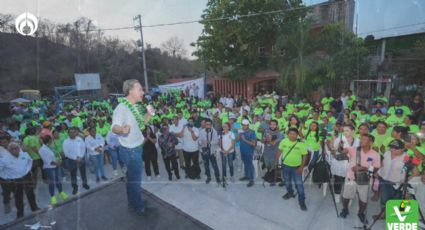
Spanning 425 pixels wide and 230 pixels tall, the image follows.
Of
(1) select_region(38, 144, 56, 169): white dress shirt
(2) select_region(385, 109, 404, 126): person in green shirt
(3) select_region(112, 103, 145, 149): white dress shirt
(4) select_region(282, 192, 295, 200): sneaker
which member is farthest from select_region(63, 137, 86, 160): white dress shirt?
(2) select_region(385, 109, 404, 126): person in green shirt

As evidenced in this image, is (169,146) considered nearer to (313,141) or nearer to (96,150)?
(96,150)

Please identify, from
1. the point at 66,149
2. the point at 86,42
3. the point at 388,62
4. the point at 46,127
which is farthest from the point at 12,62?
the point at 388,62

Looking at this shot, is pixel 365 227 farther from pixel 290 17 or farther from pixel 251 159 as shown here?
pixel 290 17

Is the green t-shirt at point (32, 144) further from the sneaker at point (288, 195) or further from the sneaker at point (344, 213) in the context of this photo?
the sneaker at point (344, 213)

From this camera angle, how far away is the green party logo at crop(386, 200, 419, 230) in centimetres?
304

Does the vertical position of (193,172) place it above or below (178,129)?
below

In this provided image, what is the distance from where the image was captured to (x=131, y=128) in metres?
2.79

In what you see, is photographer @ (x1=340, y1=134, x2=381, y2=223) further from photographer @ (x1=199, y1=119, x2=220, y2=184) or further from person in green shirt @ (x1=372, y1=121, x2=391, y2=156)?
photographer @ (x1=199, y1=119, x2=220, y2=184)

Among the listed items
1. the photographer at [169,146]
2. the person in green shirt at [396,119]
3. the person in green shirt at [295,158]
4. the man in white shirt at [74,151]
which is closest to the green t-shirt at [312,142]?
the person in green shirt at [295,158]

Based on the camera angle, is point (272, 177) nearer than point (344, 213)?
No

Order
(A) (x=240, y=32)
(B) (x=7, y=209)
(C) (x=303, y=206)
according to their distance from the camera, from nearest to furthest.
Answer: (C) (x=303, y=206) → (B) (x=7, y=209) → (A) (x=240, y=32)

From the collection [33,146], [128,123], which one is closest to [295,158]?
[128,123]

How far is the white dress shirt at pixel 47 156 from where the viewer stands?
515 cm

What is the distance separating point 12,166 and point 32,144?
3.96 ft
